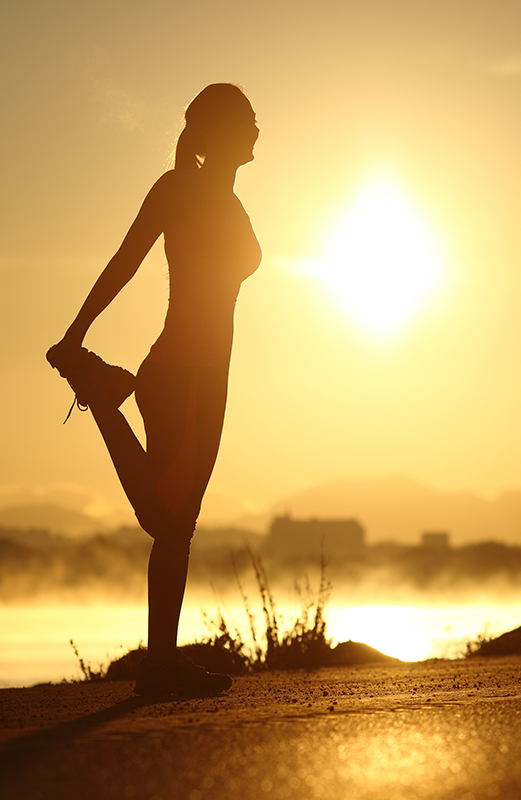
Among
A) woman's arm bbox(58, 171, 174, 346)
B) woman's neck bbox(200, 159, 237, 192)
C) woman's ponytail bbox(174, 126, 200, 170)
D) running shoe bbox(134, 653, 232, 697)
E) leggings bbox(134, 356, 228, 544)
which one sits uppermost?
woman's ponytail bbox(174, 126, 200, 170)

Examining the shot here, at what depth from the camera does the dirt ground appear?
1866 millimetres

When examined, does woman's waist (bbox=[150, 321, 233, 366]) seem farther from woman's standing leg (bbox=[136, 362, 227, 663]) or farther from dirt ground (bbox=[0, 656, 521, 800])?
dirt ground (bbox=[0, 656, 521, 800])

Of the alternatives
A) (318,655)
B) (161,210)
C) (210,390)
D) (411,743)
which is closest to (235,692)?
(210,390)

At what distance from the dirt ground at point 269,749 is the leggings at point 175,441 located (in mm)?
772

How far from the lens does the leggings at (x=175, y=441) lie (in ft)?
12.6

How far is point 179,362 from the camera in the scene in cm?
394

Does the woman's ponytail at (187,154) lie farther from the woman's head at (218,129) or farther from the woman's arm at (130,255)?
the woman's arm at (130,255)

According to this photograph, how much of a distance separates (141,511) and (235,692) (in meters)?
0.89

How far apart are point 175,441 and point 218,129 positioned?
4.68ft

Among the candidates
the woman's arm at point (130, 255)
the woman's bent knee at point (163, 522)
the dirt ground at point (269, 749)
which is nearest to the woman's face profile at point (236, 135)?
the woman's arm at point (130, 255)

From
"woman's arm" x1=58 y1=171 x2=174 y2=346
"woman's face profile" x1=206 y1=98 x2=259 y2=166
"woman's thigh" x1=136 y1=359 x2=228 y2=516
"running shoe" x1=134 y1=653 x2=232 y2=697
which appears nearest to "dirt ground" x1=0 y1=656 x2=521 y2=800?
"running shoe" x1=134 y1=653 x2=232 y2=697

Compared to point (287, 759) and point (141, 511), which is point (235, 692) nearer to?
point (141, 511)

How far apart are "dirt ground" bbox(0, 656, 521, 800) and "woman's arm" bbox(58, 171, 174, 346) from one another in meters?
1.56

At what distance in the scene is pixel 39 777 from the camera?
1.94 meters
